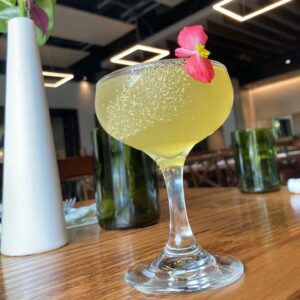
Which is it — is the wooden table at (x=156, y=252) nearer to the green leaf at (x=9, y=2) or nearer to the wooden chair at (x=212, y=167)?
the green leaf at (x=9, y=2)

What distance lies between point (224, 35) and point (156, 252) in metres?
5.39

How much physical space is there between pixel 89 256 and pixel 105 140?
196 mm

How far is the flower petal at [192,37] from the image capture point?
0.92ft

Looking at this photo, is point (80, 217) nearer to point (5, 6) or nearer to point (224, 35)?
point (5, 6)

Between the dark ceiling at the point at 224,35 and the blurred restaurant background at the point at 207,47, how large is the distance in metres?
0.01

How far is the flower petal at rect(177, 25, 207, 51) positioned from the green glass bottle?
0.27 m

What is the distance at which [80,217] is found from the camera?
63 centimetres

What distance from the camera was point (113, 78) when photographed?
1.06ft

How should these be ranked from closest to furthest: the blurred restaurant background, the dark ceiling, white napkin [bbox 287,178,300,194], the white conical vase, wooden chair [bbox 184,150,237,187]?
the white conical vase < white napkin [bbox 287,178,300,194] < wooden chair [bbox 184,150,237,187] < the blurred restaurant background < the dark ceiling

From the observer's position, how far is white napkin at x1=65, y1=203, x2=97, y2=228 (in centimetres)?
60

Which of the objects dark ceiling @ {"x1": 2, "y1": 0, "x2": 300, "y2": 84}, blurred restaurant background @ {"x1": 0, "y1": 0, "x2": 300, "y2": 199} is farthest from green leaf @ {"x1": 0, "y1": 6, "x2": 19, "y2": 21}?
dark ceiling @ {"x1": 2, "y1": 0, "x2": 300, "y2": 84}

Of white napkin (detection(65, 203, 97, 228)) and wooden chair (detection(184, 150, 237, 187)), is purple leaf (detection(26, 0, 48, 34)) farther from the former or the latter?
wooden chair (detection(184, 150, 237, 187))

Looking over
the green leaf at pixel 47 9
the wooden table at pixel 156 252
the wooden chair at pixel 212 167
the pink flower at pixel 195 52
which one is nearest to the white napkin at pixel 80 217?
the wooden table at pixel 156 252

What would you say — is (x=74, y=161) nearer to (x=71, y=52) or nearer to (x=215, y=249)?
(x=215, y=249)
